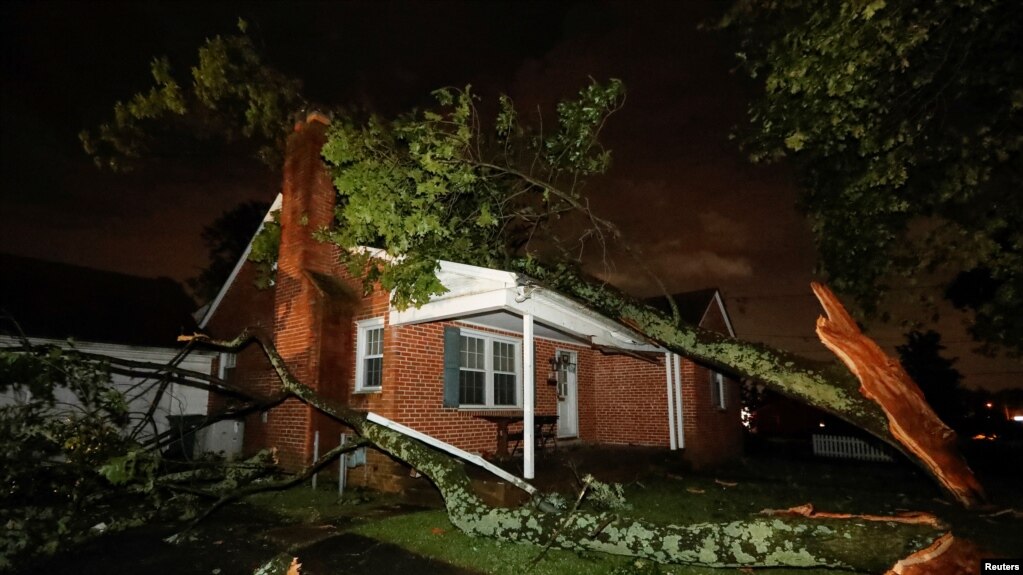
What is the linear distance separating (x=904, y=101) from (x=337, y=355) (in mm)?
9529

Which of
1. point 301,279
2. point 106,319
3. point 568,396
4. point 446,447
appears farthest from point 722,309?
point 106,319

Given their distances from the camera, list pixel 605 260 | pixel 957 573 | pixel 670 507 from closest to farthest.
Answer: pixel 957 573 → pixel 605 260 → pixel 670 507

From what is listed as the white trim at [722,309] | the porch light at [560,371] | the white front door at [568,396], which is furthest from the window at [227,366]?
the white trim at [722,309]

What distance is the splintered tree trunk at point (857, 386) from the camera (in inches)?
197

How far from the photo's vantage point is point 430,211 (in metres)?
7.64

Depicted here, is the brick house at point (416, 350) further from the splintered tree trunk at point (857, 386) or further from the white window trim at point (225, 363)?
the splintered tree trunk at point (857, 386)

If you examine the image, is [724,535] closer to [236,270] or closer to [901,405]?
[901,405]

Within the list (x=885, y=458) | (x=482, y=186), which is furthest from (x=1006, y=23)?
(x=885, y=458)

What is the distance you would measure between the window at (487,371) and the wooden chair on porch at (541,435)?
0.81m

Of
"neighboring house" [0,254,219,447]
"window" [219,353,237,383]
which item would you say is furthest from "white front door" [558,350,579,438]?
"neighboring house" [0,254,219,447]

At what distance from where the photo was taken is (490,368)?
35.8ft

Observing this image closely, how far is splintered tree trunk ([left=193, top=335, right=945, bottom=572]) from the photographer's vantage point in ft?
12.7

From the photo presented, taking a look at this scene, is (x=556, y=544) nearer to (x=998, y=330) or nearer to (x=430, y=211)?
(x=430, y=211)

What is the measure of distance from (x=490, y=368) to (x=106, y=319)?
1128 cm
